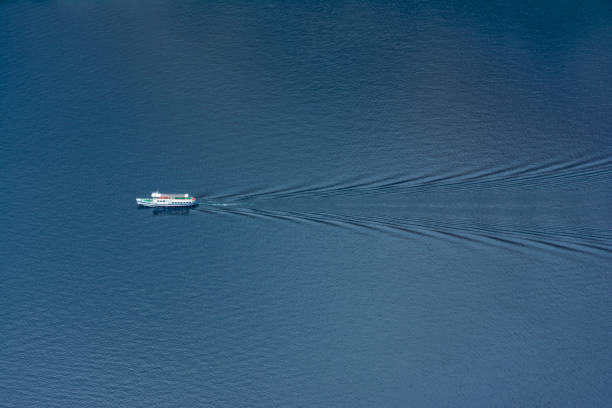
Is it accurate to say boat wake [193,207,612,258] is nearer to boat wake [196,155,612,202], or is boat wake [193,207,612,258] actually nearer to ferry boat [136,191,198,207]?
boat wake [196,155,612,202]

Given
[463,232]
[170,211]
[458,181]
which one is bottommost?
[463,232]

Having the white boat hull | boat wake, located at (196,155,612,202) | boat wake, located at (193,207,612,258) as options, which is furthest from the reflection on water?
boat wake, located at (193,207,612,258)

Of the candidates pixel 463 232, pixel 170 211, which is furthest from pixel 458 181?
pixel 170 211

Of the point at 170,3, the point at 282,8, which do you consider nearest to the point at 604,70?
the point at 282,8

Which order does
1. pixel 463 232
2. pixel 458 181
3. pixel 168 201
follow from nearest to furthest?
pixel 463 232, pixel 168 201, pixel 458 181

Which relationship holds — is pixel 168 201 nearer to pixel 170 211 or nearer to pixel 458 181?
pixel 170 211

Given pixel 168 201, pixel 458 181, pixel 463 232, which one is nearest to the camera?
pixel 463 232

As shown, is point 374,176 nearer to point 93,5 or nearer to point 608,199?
point 608,199

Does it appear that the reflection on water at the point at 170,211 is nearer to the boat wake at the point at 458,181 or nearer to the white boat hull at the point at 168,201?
the white boat hull at the point at 168,201
